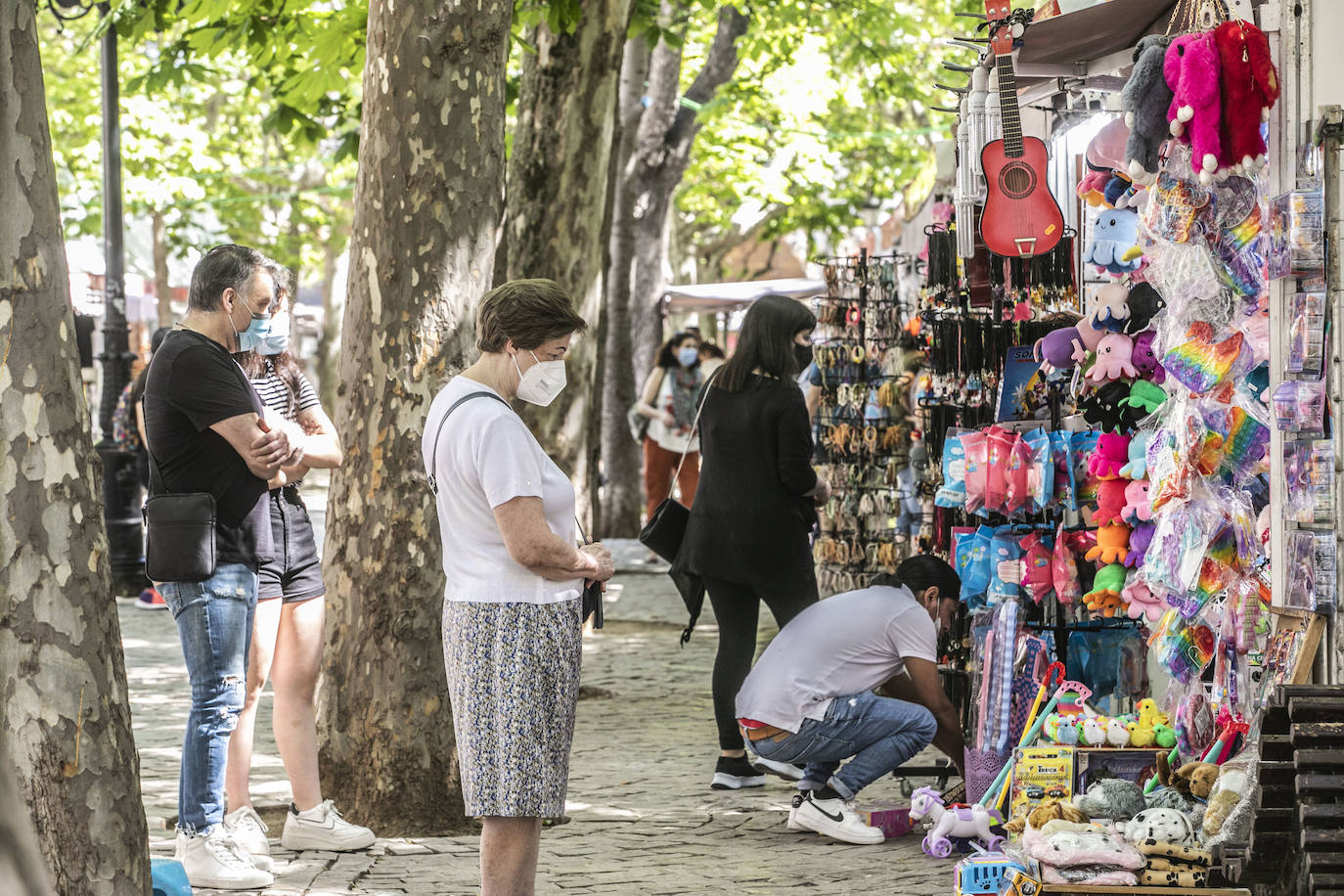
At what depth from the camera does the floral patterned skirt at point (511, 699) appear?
425 cm

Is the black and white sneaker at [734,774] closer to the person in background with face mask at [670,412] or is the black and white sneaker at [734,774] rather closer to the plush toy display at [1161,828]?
the plush toy display at [1161,828]

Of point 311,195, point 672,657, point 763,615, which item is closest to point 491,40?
point 672,657

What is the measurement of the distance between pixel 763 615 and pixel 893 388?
10.4 feet

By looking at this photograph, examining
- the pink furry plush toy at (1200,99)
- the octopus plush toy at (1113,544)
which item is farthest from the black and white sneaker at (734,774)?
the pink furry plush toy at (1200,99)

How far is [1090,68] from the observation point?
7039 millimetres

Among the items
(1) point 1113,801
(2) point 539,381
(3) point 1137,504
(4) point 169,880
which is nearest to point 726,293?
(3) point 1137,504

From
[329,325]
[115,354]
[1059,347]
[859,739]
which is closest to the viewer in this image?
[859,739]

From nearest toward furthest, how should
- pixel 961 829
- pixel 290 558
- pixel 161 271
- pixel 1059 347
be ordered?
pixel 290 558 < pixel 961 829 < pixel 1059 347 < pixel 161 271

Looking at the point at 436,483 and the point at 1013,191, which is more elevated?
the point at 1013,191

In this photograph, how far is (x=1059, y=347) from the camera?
21.7 feet

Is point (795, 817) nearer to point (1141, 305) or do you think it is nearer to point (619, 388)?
point (1141, 305)

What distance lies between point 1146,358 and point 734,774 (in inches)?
97.6

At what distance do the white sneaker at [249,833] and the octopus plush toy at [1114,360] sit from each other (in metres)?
3.48

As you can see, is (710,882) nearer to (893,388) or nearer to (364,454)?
(364,454)
